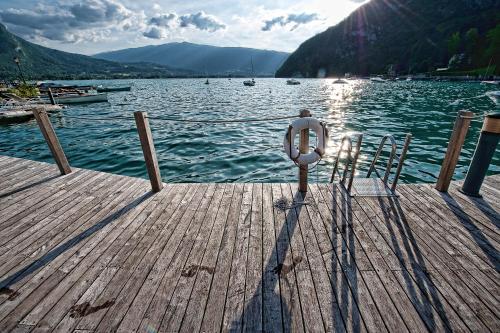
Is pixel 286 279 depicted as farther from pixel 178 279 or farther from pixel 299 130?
pixel 299 130

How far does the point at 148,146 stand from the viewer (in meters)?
4.37

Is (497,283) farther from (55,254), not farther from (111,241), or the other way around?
(55,254)

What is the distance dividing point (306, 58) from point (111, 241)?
605 ft

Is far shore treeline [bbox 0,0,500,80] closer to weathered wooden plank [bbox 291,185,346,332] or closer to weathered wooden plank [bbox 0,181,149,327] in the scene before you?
weathered wooden plank [bbox 0,181,149,327]

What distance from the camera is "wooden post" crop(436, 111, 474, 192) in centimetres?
386

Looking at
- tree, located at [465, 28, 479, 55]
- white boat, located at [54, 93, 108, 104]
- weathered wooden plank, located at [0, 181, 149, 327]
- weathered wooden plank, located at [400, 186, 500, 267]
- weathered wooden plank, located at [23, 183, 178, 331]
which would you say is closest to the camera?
weathered wooden plank, located at [23, 183, 178, 331]

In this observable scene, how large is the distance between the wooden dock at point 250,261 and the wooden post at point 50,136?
44.2 inches

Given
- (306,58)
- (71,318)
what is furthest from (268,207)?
(306,58)

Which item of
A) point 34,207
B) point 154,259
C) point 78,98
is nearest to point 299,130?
point 154,259

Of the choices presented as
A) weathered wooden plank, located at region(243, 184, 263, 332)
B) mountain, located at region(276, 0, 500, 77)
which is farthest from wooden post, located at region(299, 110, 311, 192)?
mountain, located at region(276, 0, 500, 77)

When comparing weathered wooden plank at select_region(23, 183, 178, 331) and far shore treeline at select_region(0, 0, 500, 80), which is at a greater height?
far shore treeline at select_region(0, 0, 500, 80)

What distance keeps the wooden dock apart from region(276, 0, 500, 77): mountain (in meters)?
97.9

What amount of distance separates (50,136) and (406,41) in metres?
150

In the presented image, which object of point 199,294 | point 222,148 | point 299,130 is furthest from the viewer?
point 222,148
